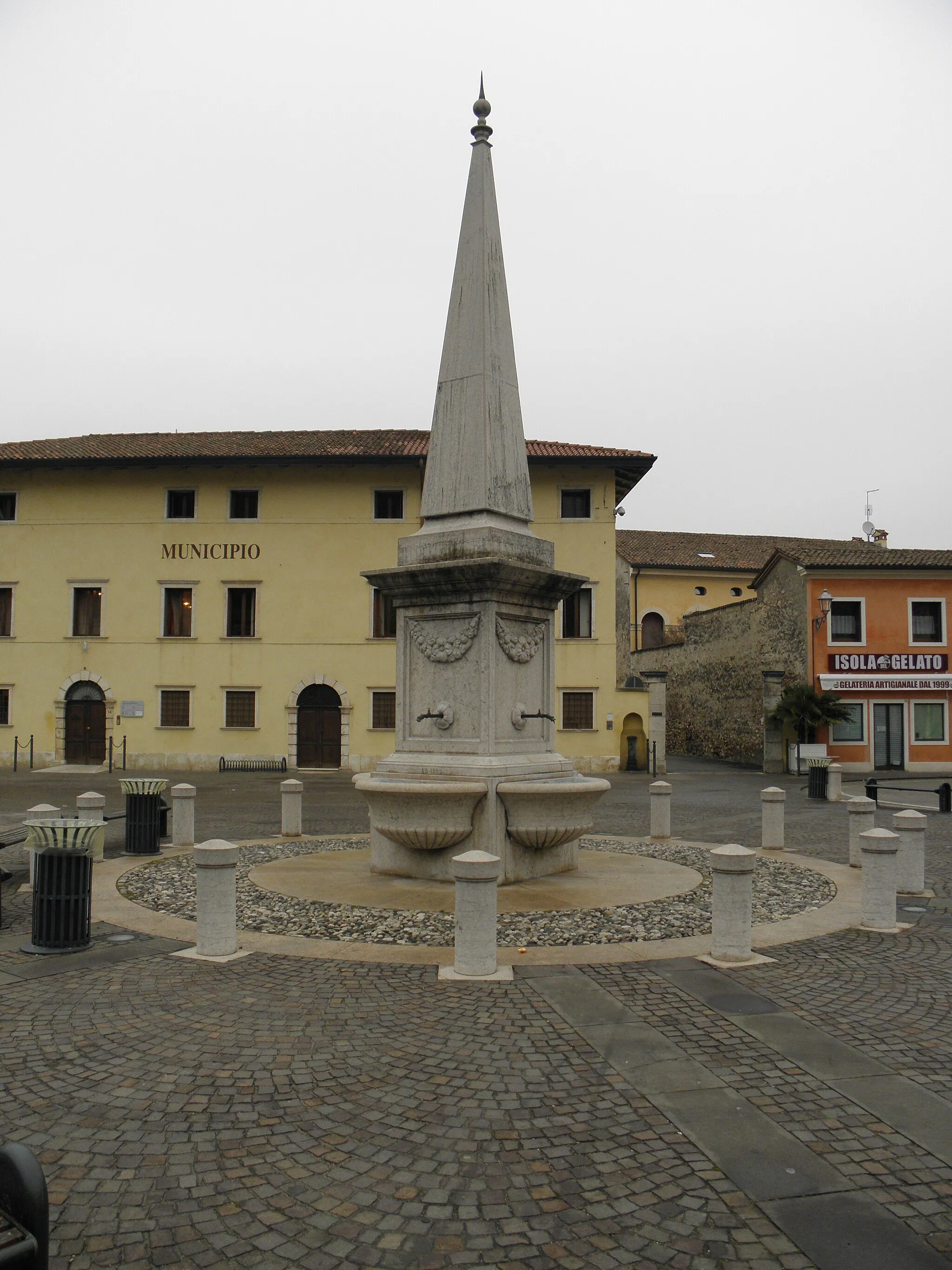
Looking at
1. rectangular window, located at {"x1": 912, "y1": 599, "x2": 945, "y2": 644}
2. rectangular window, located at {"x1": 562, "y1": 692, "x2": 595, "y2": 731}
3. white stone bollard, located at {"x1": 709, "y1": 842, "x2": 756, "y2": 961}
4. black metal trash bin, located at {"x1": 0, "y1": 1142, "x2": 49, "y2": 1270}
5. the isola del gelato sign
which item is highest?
rectangular window, located at {"x1": 912, "y1": 599, "x2": 945, "y2": 644}

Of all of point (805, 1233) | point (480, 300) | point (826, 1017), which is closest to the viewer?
point (805, 1233)

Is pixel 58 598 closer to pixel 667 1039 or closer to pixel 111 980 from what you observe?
pixel 111 980

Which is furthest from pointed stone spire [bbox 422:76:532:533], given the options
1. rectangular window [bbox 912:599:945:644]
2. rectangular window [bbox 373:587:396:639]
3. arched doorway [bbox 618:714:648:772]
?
rectangular window [bbox 912:599:945:644]

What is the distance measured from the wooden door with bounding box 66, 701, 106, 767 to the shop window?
3.45 m

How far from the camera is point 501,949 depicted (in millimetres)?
6812

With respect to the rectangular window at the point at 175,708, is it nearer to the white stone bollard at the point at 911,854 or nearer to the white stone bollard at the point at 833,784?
the white stone bollard at the point at 833,784

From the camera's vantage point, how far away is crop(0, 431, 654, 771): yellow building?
3166 cm

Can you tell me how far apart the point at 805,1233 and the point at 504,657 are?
255 inches

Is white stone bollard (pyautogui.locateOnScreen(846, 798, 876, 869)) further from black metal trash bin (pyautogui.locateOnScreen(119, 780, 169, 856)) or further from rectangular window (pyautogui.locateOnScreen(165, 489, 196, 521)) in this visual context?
rectangular window (pyautogui.locateOnScreen(165, 489, 196, 521))

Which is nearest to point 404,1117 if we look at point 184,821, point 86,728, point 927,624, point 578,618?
point 184,821

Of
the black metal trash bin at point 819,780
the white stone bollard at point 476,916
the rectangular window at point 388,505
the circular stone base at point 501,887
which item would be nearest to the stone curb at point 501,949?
the white stone bollard at point 476,916

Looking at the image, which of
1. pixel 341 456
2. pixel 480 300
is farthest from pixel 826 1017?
pixel 341 456

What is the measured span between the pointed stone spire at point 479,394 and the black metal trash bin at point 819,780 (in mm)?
14117

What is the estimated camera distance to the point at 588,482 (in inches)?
1270
